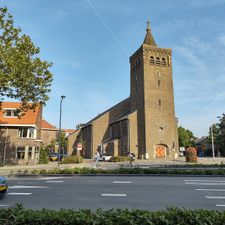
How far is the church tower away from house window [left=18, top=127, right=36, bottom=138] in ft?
63.1

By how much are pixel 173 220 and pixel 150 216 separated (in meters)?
0.51

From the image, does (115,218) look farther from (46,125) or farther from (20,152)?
(46,125)

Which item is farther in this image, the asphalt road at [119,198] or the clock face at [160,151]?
the clock face at [160,151]

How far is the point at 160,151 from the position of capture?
141 feet

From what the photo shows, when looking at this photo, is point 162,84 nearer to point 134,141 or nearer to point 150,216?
point 134,141

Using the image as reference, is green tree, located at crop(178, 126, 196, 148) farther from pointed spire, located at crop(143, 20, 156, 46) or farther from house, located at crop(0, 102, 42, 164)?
house, located at crop(0, 102, 42, 164)

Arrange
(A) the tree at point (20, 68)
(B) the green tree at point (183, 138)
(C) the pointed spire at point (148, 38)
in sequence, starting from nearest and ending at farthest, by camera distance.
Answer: (A) the tree at point (20, 68) < (C) the pointed spire at point (148, 38) < (B) the green tree at point (183, 138)

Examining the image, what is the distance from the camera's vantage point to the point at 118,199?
991cm

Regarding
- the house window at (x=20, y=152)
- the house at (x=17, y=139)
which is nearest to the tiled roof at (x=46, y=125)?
the house at (x=17, y=139)

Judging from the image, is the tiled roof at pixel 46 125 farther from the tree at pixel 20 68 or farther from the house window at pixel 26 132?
the tree at pixel 20 68

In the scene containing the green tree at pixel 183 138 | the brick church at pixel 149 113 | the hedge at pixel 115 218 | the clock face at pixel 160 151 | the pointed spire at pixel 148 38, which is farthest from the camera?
the green tree at pixel 183 138

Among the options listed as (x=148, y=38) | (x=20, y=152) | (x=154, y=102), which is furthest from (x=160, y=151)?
(x=148, y=38)

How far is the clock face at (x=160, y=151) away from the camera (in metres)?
42.6

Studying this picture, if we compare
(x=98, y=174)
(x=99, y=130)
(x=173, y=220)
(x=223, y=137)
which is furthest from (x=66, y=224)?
(x=223, y=137)
